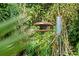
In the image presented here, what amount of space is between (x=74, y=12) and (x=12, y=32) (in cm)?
56

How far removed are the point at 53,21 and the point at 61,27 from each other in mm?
85

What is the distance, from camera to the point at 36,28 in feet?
6.57

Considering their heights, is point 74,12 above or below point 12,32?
above

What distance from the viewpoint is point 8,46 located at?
187 centimetres

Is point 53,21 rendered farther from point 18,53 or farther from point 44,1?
point 18,53

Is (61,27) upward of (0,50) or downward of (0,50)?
upward

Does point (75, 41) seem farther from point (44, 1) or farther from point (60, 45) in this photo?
point (44, 1)

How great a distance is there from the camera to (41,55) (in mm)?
1984

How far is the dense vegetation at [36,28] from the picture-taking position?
199 centimetres

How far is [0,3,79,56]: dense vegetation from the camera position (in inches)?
78.2

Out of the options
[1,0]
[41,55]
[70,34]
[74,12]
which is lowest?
[41,55]

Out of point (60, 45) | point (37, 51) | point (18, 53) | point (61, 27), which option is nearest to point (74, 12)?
point (61, 27)

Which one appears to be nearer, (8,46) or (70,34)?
(8,46)

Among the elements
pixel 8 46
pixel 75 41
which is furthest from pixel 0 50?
pixel 75 41
